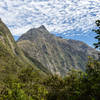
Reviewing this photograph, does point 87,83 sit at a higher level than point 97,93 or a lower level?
higher

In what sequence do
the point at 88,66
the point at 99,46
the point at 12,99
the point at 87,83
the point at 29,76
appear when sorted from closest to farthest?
the point at 99,46 → the point at 87,83 → the point at 12,99 → the point at 88,66 → the point at 29,76

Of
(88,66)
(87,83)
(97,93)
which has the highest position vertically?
(88,66)

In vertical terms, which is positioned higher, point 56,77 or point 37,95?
point 56,77

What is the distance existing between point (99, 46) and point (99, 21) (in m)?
3.83

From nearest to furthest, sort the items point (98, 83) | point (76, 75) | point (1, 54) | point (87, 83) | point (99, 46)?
point (98, 83) → point (99, 46) → point (87, 83) → point (76, 75) → point (1, 54)

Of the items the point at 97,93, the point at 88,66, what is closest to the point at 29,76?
the point at 88,66

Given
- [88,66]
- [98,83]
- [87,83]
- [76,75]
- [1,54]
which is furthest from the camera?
[1,54]

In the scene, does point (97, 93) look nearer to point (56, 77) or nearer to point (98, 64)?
point (98, 64)

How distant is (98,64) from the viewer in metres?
24.5

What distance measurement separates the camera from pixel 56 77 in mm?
53469

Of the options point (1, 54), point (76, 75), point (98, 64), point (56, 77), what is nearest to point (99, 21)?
point (98, 64)

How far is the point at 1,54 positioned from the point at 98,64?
17630 cm

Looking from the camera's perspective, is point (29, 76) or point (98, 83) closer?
point (98, 83)

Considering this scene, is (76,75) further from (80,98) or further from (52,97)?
(80,98)
